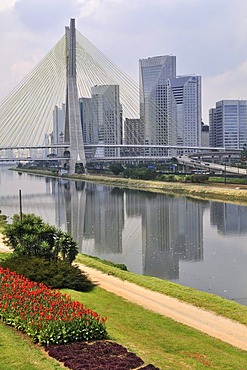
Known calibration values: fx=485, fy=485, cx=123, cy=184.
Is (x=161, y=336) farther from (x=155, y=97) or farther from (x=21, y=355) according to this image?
(x=155, y=97)

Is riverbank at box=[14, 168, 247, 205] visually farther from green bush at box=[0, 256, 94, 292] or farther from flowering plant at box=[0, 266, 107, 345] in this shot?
flowering plant at box=[0, 266, 107, 345]

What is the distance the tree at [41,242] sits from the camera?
8172 mm

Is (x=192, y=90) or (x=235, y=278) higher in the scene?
(x=192, y=90)

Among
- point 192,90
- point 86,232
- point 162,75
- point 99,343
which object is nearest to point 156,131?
point 162,75

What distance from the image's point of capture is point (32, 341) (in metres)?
4.22

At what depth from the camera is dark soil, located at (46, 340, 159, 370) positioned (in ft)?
12.1

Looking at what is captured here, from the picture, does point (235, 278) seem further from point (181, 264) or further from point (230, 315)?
point (230, 315)

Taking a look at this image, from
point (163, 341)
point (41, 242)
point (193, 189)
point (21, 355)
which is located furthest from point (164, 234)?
point (193, 189)

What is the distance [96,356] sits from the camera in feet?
12.7

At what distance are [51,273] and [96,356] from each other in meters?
3.17

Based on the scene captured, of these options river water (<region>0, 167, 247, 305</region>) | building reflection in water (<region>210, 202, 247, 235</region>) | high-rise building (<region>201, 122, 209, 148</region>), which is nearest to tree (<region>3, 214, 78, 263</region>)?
river water (<region>0, 167, 247, 305</region>)

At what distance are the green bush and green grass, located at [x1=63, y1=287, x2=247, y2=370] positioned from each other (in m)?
0.66

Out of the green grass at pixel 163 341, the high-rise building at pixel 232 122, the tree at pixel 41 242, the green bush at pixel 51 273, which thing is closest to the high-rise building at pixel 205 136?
the high-rise building at pixel 232 122

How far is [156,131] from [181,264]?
3698 cm
